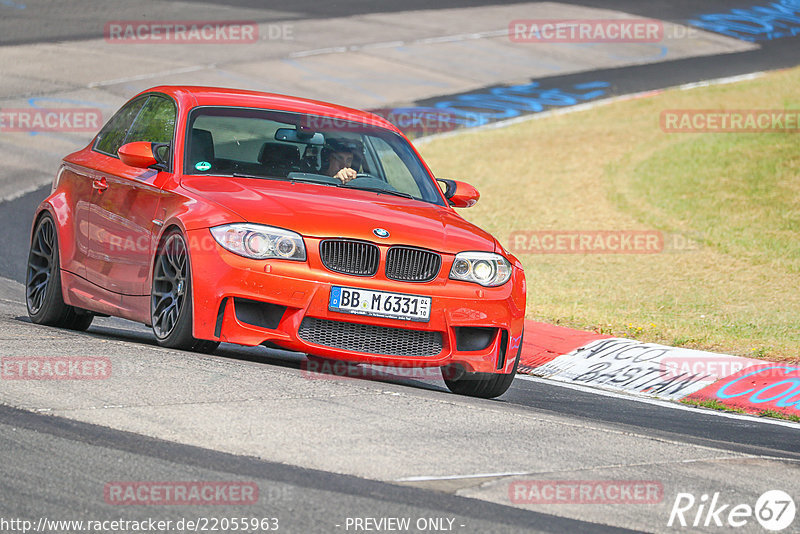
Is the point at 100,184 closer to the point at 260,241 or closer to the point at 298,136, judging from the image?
the point at 298,136

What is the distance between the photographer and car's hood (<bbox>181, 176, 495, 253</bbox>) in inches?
287

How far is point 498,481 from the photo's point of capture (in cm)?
542

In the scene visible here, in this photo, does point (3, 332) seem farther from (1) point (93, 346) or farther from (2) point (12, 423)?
(2) point (12, 423)

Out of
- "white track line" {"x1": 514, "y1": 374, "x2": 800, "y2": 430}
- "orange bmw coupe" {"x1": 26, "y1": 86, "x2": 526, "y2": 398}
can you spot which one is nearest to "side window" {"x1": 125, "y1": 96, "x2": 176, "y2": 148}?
"orange bmw coupe" {"x1": 26, "y1": 86, "x2": 526, "y2": 398}

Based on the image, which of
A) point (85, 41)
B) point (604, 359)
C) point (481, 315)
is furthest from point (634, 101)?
point (481, 315)

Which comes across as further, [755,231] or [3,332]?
[755,231]

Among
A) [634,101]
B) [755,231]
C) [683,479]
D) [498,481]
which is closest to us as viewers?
[498,481]

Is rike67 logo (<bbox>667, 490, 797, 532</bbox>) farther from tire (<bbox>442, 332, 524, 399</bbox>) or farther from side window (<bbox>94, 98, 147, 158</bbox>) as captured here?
side window (<bbox>94, 98, 147, 158</bbox>)

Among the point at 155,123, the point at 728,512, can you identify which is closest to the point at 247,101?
the point at 155,123

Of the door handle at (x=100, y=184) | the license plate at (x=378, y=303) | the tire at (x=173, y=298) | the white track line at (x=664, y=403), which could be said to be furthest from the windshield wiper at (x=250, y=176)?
the white track line at (x=664, y=403)

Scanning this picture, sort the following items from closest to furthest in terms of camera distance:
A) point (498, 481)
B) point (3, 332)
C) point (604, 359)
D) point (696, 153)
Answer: point (498, 481)
point (3, 332)
point (604, 359)
point (696, 153)

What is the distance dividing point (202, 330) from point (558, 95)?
21077 millimetres

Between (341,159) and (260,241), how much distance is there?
4.91 ft

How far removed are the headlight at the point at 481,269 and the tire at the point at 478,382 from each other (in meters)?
0.51
